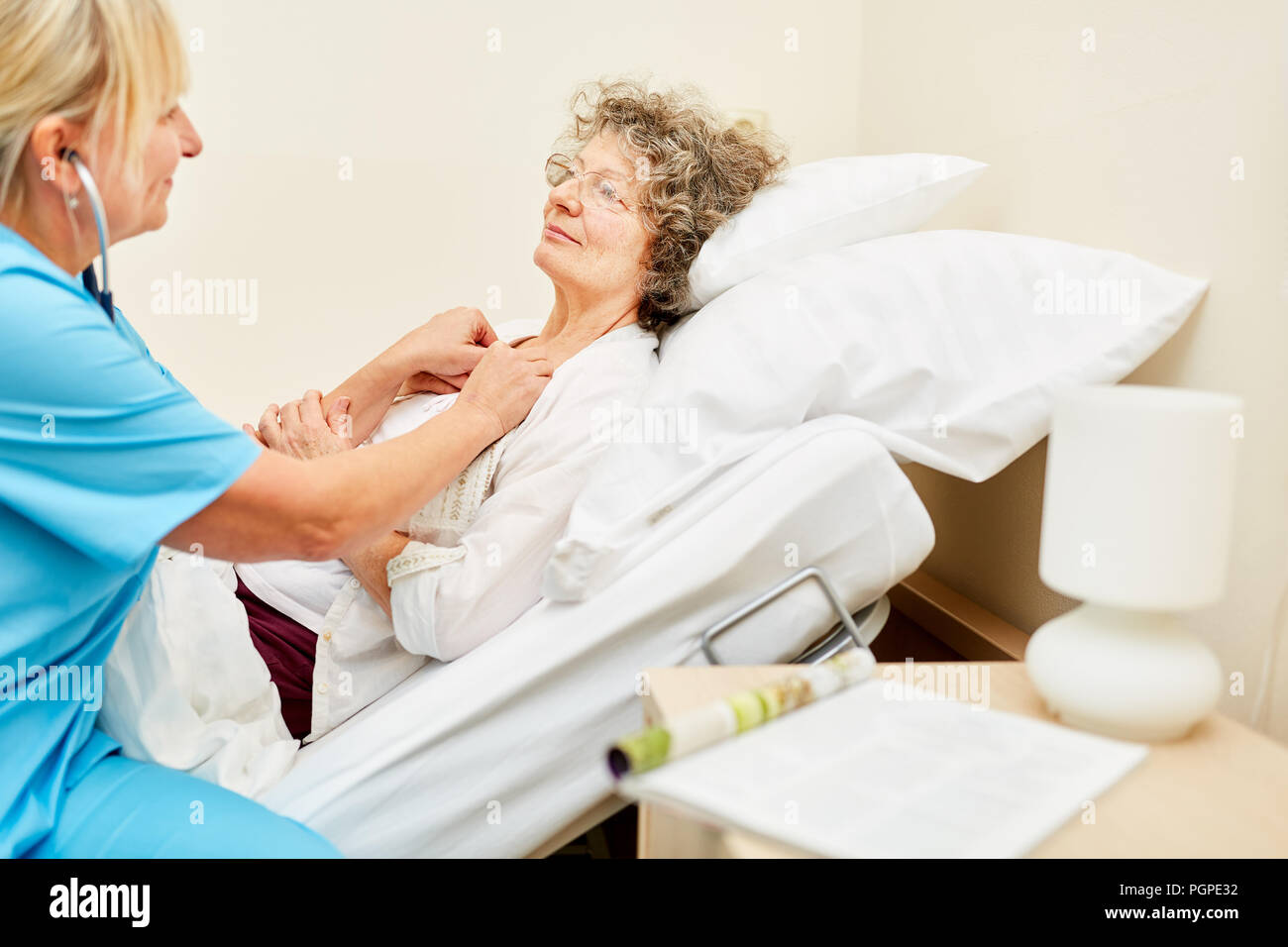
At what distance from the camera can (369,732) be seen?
3.61ft

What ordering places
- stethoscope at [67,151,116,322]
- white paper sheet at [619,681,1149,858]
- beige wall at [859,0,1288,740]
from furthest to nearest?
beige wall at [859,0,1288,740], stethoscope at [67,151,116,322], white paper sheet at [619,681,1149,858]

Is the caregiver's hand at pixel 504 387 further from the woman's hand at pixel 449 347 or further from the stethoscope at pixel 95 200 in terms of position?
the stethoscope at pixel 95 200

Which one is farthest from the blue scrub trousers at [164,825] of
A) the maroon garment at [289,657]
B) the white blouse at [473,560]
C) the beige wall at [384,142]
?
the beige wall at [384,142]

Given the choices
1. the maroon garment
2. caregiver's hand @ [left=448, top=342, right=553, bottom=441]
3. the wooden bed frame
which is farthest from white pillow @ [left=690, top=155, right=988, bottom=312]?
the maroon garment

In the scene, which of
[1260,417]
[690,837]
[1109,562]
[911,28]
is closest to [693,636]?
[690,837]

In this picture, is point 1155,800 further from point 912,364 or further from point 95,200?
point 95,200

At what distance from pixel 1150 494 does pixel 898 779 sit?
0.29m

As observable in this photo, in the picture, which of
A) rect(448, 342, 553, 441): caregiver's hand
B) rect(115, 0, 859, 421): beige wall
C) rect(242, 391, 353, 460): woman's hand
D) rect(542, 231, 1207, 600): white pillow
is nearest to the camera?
rect(542, 231, 1207, 600): white pillow

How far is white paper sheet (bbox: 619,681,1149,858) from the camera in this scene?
0.64m

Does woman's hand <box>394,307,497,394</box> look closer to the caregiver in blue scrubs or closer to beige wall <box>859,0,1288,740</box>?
the caregiver in blue scrubs

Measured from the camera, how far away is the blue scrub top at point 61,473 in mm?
842

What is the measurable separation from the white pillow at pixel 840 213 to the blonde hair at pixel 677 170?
88 millimetres

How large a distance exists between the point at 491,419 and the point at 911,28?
1139mm

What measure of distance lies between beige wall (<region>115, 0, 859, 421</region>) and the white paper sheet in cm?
151
